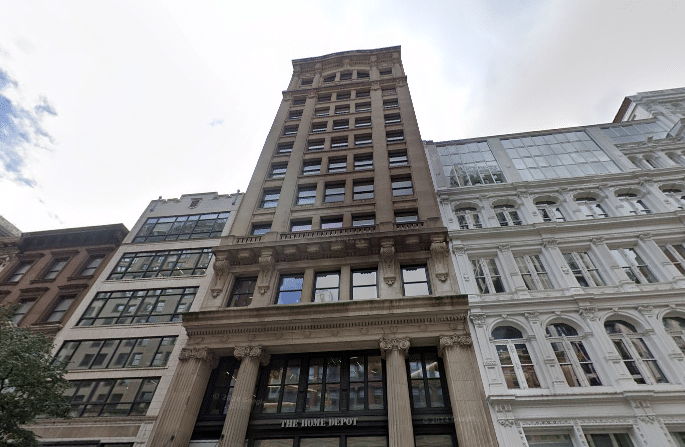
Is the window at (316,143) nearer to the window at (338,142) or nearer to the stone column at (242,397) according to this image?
the window at (338,142)

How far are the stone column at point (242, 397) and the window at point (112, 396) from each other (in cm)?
599

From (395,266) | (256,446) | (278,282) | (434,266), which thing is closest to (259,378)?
(256,446)

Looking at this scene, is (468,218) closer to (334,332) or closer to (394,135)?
(394,135)

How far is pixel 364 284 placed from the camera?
2119 centimetres

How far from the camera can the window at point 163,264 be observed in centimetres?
2597

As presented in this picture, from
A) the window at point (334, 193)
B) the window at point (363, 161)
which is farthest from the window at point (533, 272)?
the window at point (363, 161)

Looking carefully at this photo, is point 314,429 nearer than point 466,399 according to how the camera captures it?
No

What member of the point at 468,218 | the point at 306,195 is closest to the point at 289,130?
the point at 306,195

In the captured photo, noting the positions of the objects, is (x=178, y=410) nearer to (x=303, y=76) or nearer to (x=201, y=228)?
(x=201, y=228)

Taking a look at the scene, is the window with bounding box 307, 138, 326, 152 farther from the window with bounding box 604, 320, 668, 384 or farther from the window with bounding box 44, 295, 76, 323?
the window with bounding box 604, 320, 668, 384

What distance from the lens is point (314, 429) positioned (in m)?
16.0

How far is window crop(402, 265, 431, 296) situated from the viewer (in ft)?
66.5

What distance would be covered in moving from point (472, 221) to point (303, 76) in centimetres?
3202

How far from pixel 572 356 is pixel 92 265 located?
34674 mm
